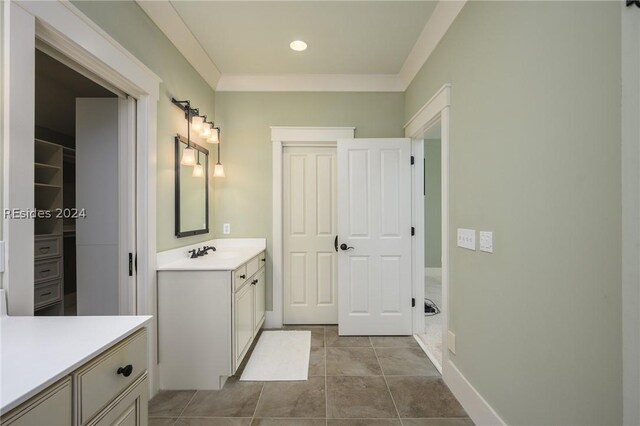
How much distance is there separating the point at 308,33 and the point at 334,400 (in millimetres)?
2808

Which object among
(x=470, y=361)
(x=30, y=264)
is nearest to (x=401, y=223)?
(x=470, y=361)

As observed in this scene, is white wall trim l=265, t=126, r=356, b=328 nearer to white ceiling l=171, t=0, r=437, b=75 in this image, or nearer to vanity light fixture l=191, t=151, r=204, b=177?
white ceiling l=171, t=0, r=437, b=75

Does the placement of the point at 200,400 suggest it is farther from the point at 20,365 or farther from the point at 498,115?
the point at 498,115

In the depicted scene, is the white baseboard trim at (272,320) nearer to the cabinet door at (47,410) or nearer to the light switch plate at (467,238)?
the light switch plate at (467,238)

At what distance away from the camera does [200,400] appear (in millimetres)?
1877

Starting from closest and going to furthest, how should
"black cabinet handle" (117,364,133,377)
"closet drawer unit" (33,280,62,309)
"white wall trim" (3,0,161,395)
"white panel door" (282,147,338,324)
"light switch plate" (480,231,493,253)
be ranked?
1. "black cabinet handle" (117,364,133,377)
2. "white wall trim" (3,0,161,395)
3. "light switch plate" (480,231,493,253)
4. "closet drawer unit" (33,280,62,309)
5. "white panel door" (282,147,338,324)

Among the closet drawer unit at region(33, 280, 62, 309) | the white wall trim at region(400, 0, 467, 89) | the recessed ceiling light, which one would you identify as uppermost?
the recessed ceiling light

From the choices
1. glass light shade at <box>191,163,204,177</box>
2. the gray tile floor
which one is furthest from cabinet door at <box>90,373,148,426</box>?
glass light shade at <box>191,163,204,177</box>

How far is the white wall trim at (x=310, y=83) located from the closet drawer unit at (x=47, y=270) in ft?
7.85

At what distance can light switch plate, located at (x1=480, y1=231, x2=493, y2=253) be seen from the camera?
4.97 feet

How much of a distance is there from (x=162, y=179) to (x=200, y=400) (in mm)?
1590

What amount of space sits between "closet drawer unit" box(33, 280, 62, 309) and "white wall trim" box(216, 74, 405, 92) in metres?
2.55

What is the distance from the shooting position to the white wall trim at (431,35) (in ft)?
6.19

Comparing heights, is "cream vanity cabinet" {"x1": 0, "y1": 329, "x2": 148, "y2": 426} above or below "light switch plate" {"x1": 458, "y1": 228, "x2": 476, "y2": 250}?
below
